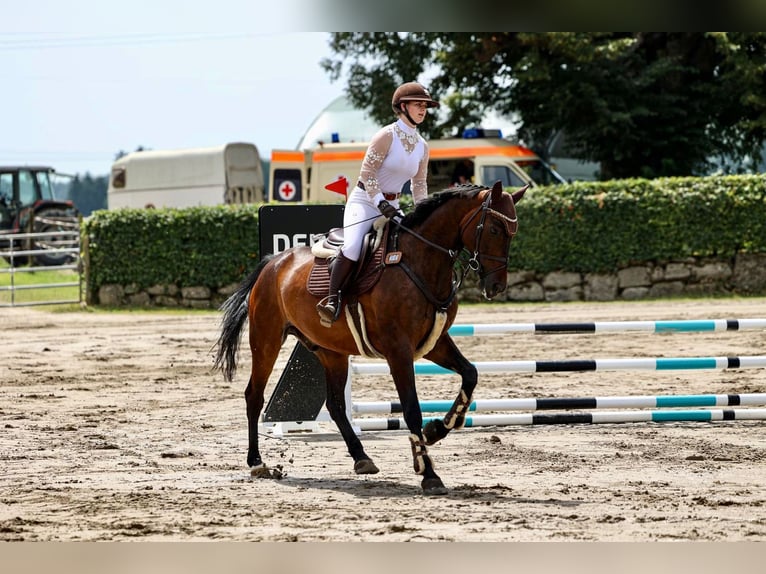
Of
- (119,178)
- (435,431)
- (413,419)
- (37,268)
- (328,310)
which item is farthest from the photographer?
(119,178)

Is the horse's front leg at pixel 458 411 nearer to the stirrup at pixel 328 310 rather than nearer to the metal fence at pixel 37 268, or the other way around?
the stirrup at pixel 328 310

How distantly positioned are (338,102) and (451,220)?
34655mm

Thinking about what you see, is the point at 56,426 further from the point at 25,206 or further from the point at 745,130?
the point at 25,206

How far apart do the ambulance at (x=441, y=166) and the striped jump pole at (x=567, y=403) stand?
15.4 m

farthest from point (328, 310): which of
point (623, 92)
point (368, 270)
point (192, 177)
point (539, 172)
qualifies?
point (192, 177)

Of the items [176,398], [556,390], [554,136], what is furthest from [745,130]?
[176,398]

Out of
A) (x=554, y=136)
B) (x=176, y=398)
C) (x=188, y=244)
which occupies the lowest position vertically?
(x=176, y=398)

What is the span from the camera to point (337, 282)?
24.1ft

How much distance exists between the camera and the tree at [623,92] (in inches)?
1080

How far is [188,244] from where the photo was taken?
74.1 ft

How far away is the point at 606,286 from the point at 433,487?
628 inches

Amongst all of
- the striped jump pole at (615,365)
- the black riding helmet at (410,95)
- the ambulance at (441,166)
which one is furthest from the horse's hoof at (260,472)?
the ambulance at (441,166)

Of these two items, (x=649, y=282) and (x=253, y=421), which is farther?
(x=649, y=282)

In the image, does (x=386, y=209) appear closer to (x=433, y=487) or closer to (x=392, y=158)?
(x=392, y=158)
